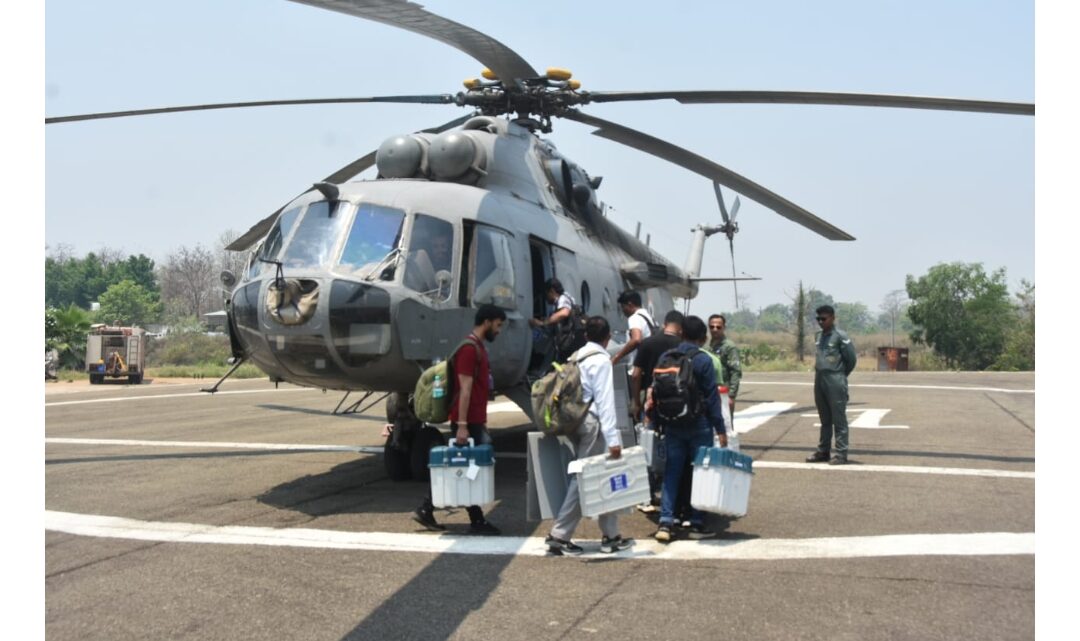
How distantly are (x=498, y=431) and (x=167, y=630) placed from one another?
A: 9.53 m

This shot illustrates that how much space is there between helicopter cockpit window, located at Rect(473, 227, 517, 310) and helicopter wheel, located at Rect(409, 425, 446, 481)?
152 centimetres

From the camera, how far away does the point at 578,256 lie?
1099cm

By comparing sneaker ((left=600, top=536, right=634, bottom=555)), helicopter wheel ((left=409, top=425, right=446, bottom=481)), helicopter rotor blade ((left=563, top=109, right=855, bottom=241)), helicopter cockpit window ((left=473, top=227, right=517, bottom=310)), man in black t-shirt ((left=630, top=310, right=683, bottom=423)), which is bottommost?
sneaker ((left=600, top=536, right=634, bottom=555))

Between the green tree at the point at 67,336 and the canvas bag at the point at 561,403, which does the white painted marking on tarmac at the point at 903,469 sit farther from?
the green tree at the point at 67,336

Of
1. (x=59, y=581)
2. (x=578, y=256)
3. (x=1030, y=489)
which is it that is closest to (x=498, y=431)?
(x=578, y=256)

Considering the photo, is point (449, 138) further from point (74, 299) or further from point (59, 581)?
point (74, 299)

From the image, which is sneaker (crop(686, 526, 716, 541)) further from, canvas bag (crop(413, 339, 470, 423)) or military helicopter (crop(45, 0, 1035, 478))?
Answer: military helicopter (crop(45, 0, 1035, 478))

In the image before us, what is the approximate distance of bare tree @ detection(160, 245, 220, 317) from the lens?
86713 millimetres

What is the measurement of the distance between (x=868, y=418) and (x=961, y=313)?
39183mm

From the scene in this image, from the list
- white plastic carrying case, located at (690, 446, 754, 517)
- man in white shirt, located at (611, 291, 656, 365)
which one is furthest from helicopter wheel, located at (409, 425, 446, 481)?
white plastic carrying case, located at (690, 446, 754, 517)

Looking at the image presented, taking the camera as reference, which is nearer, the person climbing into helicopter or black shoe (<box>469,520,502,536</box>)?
black shoe (<box>469,520,502,536</box>)

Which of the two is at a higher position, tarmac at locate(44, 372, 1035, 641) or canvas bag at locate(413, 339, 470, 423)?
canvas bag at locate(413, 339, 470, 423)

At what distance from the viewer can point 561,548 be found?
6082 mm

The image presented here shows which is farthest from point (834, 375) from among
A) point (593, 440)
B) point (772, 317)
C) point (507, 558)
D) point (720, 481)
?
point (772, 317)
